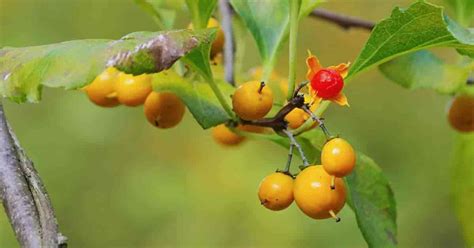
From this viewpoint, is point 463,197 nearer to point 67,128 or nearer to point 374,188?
point 374,188

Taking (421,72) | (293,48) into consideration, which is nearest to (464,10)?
(421,72)

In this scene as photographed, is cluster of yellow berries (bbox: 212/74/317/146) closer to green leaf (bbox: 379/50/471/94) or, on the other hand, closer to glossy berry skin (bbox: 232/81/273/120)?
glossy berry skin (bbox: 232/81/273/120)

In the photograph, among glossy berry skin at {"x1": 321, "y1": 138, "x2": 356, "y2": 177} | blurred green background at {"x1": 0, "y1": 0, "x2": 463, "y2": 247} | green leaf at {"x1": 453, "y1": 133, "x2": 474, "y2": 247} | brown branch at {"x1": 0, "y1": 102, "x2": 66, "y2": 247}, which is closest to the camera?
brown branch at {"x1": 0, "y1": 102, "x2": 66, "y2": 247}

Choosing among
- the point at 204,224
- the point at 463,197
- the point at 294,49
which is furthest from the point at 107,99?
the point at 204,224

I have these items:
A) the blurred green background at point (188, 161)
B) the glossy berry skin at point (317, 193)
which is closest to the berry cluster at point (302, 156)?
the glossy berry skin at point (317, 193)

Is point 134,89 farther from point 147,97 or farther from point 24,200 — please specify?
point 24,200

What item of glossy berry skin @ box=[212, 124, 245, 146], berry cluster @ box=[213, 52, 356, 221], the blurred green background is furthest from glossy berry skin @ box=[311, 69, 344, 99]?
the blurred green background
